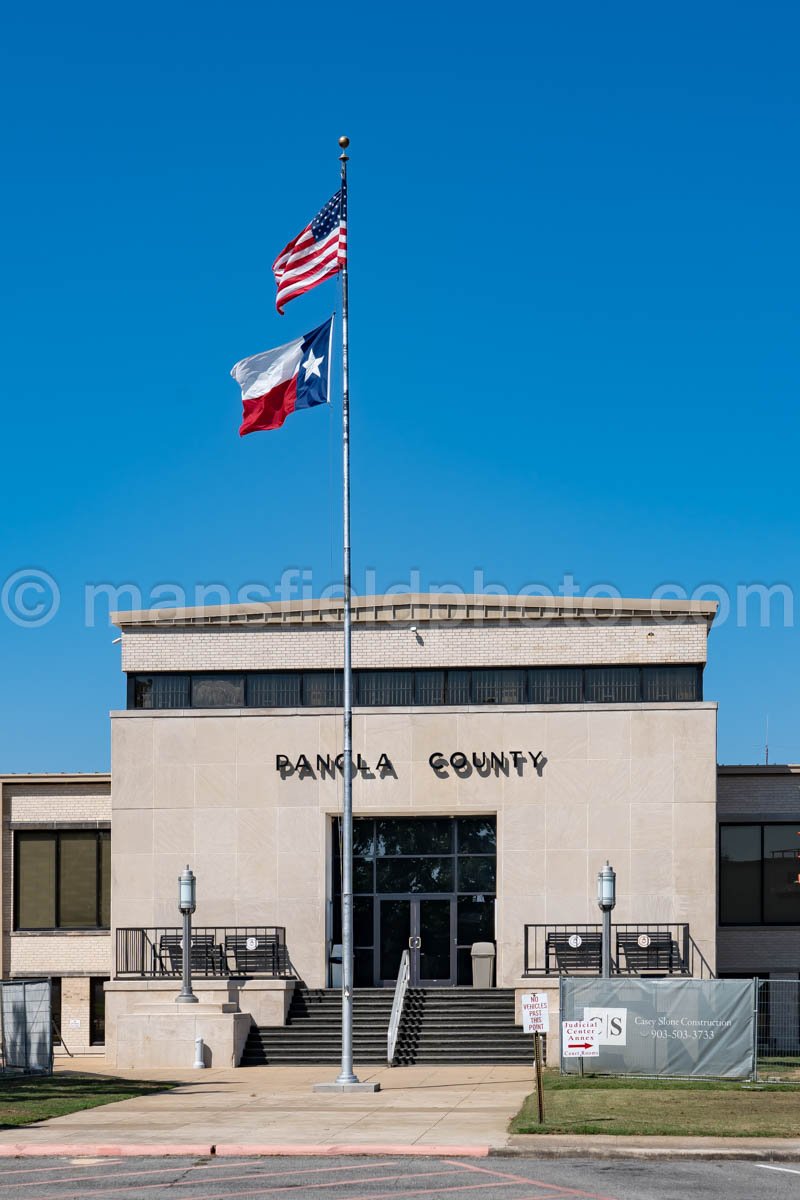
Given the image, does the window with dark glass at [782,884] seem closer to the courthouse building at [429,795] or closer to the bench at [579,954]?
the courthouse building at [429,795]

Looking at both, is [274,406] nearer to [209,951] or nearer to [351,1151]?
[351,1151]

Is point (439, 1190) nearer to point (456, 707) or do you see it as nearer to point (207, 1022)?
point (207, 1022)

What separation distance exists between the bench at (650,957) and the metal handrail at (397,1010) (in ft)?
15.3

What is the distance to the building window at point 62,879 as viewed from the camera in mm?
40344

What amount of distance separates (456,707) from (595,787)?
3.59m

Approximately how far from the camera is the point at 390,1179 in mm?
17797

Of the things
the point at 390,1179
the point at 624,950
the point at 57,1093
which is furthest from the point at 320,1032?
the point at 390,1179

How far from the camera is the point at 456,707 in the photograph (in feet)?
122

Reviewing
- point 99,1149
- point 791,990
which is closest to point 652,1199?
point 99,1149

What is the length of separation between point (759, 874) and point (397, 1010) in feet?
36.9

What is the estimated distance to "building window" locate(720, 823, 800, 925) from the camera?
39250mm

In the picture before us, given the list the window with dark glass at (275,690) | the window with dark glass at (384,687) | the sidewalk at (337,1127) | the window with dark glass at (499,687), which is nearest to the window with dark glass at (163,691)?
the window with dark glass at (275,690)

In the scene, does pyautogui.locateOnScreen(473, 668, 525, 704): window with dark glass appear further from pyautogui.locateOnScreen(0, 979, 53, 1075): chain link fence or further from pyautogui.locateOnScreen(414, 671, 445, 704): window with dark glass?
pyautogui.locateOnScreen(0, 979, 53, 1075): chain link fence

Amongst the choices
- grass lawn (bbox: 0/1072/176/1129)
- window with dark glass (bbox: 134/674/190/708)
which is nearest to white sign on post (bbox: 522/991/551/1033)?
grass lawn (bbox: 0/1072/176/1129)
